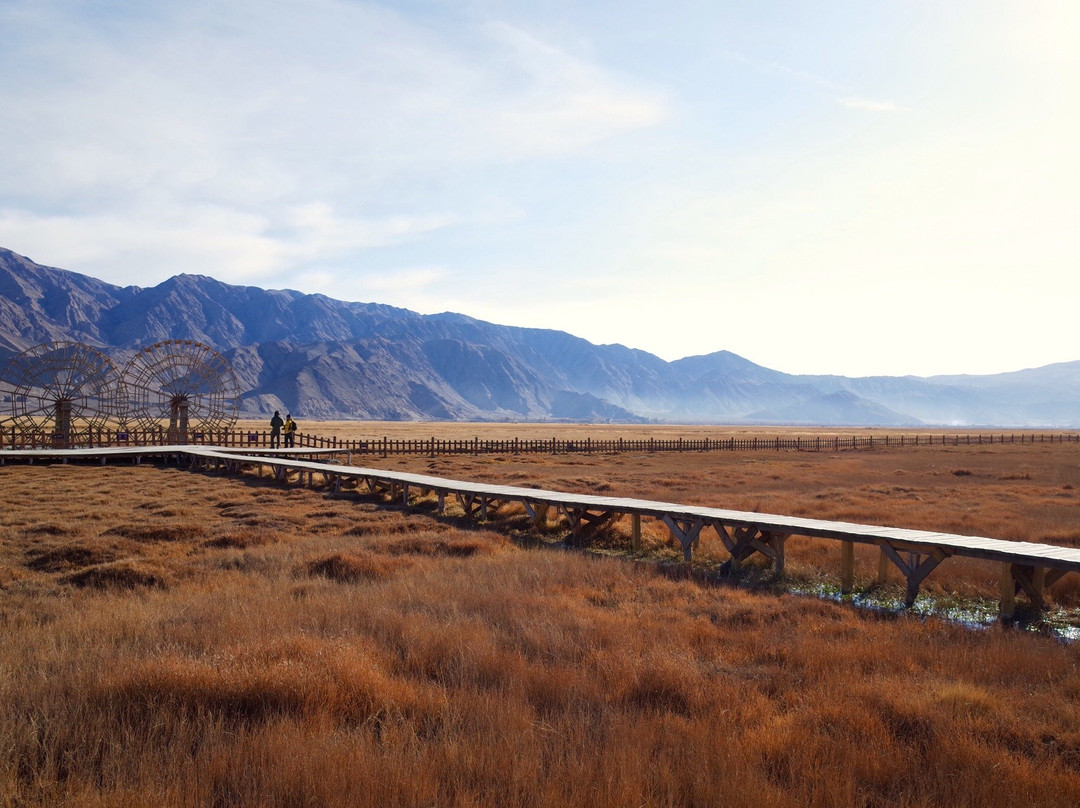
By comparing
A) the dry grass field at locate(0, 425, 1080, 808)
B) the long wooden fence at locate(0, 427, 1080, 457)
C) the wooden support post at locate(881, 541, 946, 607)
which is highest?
the wooden support post at locate(881, 541, 946, 607)

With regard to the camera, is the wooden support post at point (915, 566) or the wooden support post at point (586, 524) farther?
the wooden support post at point (586, 524)

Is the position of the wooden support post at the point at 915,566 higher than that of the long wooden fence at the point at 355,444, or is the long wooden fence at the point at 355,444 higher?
the wooden support post at the point at 915,566

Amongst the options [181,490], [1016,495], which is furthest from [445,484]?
[1016,495]

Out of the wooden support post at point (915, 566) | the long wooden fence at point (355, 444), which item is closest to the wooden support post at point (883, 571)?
the wooden support post at point (915, 566)

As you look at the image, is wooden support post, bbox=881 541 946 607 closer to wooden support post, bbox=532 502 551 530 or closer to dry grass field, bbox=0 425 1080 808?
dry grass field, bbox=0 425 1080 808

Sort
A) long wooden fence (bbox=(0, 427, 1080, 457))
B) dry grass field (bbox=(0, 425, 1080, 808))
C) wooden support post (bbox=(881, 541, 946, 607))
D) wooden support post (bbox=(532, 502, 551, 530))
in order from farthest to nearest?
long wooden fence (bbox=(0, 427, 1080, 457)), wooden support post (bbox=(532, 502, 551, 530)), wooden support post (bbox=(881, 541, 946, 607)), dry grass field (bbox=(0, 425, 1080, 808))

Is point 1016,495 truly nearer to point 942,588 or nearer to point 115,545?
point 942,588

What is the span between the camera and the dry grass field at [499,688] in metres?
4.74

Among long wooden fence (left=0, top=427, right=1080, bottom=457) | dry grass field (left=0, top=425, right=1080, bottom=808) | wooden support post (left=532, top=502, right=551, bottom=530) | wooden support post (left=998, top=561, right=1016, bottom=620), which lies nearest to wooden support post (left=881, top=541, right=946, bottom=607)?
wooden support post (left=998, top=561, right=1016, bottom=620)

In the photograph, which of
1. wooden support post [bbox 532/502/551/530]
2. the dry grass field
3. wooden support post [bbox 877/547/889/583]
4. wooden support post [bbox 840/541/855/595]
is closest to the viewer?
the dry grass field

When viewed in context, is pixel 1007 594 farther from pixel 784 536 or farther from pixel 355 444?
pixel 355 444

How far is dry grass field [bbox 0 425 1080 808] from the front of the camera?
4.74m

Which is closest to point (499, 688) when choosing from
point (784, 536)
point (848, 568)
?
point (848, 568)

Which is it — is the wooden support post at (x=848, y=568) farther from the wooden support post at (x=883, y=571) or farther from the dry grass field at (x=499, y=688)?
the dry grass field at (x=499, y=688)
